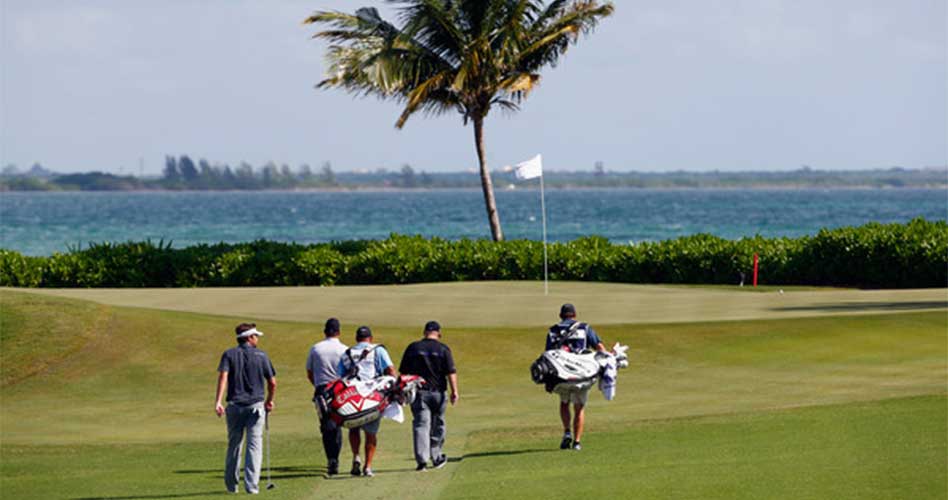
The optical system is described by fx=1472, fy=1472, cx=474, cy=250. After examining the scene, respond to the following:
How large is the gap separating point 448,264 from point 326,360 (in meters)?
22.4

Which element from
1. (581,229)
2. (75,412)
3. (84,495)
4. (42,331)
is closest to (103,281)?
(42,331)

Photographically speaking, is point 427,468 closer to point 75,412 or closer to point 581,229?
point 75,412

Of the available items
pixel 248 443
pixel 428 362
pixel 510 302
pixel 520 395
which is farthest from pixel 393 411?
pixel 510 302

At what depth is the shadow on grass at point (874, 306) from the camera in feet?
104

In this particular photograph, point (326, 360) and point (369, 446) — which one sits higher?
point (326, 360)

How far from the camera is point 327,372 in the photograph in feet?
60.5

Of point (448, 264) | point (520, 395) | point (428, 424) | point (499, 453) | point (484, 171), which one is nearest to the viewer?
point (428, 424)

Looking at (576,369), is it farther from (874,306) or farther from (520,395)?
(874,306)

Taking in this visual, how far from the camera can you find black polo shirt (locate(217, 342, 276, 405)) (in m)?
17.5

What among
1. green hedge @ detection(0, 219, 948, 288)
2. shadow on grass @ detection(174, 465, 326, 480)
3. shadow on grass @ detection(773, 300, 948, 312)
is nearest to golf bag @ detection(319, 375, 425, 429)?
shadow on grass @ detection(174, 465, 326, 480)

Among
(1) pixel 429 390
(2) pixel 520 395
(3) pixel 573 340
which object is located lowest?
(2) pixel 520 395

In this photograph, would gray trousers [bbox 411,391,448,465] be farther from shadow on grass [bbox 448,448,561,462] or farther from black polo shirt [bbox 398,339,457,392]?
shadow on grass [bbox 448,448,561,462]

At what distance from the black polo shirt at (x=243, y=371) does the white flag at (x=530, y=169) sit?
18.9 m

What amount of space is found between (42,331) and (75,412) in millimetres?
4197
